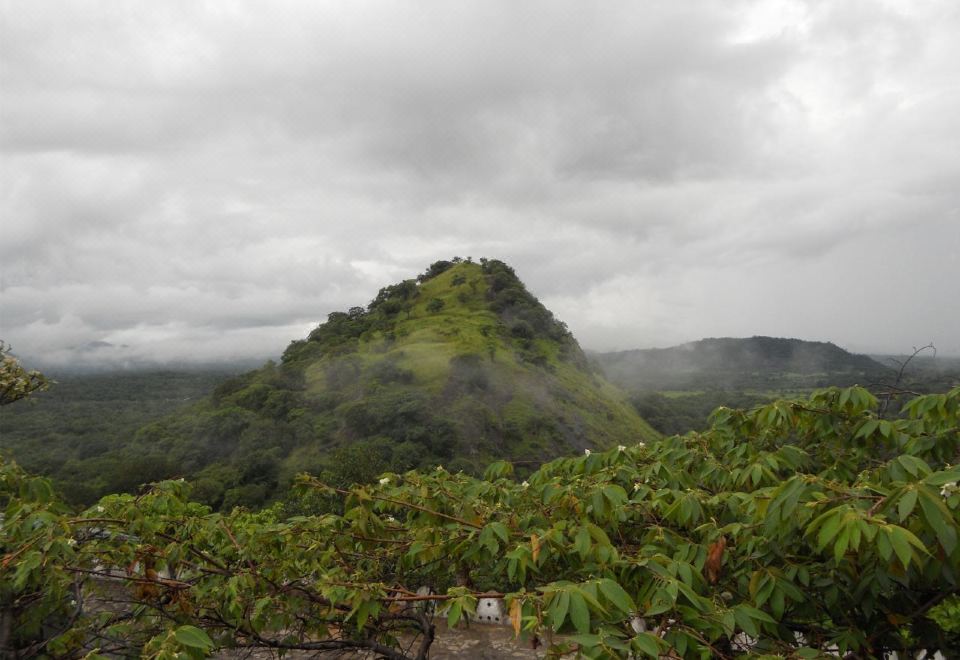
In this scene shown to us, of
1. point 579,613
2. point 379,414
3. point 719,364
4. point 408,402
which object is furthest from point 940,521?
point 719,364

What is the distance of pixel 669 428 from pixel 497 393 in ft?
77.2

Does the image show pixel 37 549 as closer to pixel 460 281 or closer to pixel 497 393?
pixel 497 393

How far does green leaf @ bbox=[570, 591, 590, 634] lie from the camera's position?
2008 millimetres

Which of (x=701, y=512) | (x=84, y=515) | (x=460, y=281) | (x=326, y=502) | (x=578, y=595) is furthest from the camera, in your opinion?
(x=460, y=281)

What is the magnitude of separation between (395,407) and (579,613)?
1507 inches

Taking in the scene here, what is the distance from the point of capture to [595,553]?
2883mm

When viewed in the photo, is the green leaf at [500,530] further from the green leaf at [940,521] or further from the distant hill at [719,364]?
the distant hill at [719,364]

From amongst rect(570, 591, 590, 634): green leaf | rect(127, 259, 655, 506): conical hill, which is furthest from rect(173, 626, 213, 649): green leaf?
rect(127, 259, 655, 506): conical hill

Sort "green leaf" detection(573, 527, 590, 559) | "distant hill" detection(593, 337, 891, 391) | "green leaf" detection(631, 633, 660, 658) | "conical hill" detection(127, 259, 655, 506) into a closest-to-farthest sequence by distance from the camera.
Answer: "green leaf" detection(631, 633, 660, 658), "green leaf" detection(573, 527, 590, 559), "conical hill" detection(127, 259, 655, 506), "distant hill" detection(593, 337, 891, 391)

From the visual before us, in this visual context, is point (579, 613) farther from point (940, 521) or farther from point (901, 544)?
point (940, 521)

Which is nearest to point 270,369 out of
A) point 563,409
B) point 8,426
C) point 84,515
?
point 563,409

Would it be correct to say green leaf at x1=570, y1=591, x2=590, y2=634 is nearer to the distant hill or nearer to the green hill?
the green hill

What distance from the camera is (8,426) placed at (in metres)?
62.3

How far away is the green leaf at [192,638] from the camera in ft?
7.64
